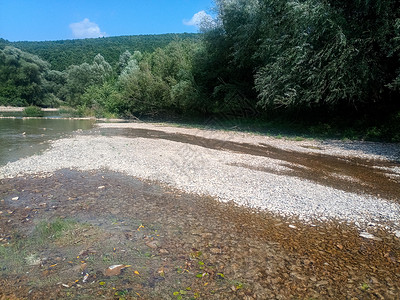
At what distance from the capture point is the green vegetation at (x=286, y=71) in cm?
1568

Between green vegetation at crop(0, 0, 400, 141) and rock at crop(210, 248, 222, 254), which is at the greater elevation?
green vegetation at crop(0, 0, 400, 141)

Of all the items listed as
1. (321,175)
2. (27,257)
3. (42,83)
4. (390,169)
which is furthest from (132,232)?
(42,83)

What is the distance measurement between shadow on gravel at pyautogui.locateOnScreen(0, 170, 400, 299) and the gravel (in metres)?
0.71

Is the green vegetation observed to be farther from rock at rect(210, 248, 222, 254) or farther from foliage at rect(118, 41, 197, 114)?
rock at rect(210, 248, 222, 254)

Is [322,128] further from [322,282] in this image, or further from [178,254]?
[178,254]

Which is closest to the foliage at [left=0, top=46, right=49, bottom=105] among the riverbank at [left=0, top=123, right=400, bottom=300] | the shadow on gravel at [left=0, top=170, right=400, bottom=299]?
the riverbank at [left=0, top=123, right=400, bottom=300]

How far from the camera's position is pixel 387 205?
6.74m

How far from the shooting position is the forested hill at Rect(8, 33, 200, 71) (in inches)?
3974

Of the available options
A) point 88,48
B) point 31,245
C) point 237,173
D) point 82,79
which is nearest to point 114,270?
point 31,245

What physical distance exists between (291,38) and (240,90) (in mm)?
8572

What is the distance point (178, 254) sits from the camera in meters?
4.62

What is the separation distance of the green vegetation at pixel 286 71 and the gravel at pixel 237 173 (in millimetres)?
3822

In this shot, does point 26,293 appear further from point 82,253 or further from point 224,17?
point 224,17

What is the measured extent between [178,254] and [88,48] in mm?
130711
